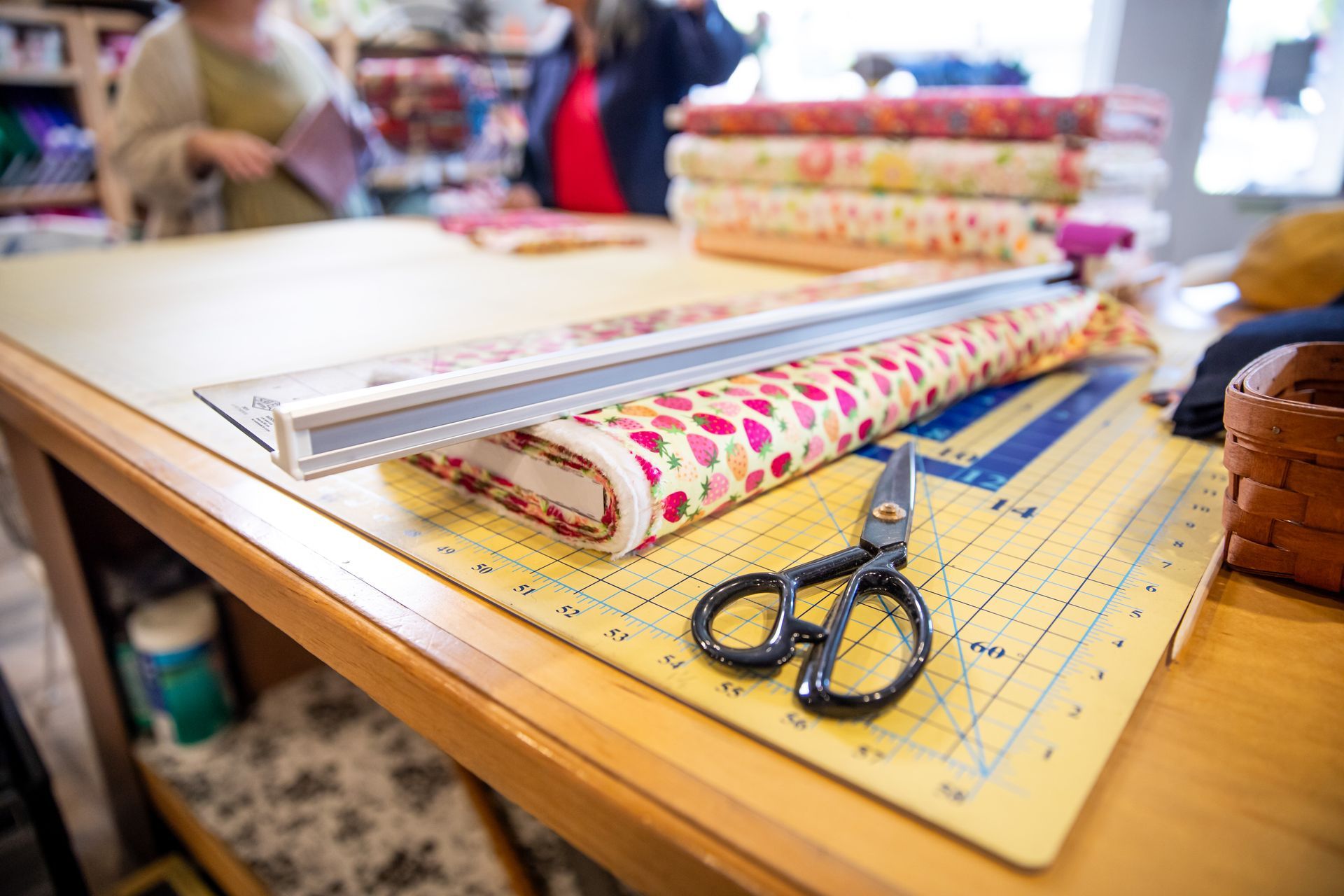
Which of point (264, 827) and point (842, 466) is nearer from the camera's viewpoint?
point (842, 466)

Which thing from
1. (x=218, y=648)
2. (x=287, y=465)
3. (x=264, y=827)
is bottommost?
(x=264, y=827)

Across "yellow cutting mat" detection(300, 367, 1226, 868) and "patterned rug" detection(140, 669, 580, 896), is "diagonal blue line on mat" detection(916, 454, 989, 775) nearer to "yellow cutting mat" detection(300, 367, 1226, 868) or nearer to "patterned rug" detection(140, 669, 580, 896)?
"yellow cutting mat" detection(300, 367, 1226, 868)

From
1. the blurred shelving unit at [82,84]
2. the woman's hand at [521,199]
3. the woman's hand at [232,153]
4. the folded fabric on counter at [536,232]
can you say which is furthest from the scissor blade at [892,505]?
the blurred shelving unit at [82,84]

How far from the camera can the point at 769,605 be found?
0.43m

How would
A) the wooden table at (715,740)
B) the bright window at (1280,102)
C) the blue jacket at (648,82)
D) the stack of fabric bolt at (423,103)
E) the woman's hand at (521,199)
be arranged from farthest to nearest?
the stack of fabric bolt at (423,103) → the woman's hand at (521,199) → the blue jacket at (648,82) → the bright window at (1280,102) → the wooden table at (715,740)

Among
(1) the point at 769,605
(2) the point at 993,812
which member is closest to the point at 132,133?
(1) the point at 769,605

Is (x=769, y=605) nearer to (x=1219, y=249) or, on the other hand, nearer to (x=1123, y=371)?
(x=1123, y=371)

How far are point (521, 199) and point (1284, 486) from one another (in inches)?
79.8

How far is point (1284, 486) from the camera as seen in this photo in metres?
0.44

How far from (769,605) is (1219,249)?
2.06 m

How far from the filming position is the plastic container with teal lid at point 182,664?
1.13 meters

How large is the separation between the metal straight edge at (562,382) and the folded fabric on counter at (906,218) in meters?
0.38

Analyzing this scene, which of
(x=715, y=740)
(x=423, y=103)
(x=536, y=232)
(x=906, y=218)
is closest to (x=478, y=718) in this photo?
(x=715, y=740)

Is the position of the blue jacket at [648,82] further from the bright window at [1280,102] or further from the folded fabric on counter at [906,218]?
the bright window at [1280,102]
